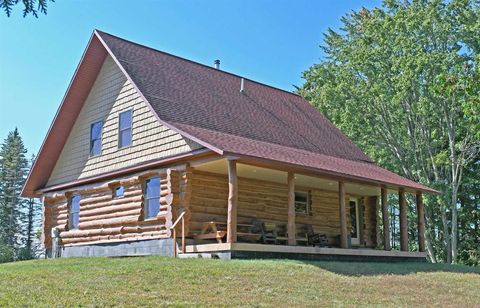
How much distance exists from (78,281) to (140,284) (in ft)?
3.94

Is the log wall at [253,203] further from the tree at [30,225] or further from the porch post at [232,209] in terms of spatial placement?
the tree at [30,225]

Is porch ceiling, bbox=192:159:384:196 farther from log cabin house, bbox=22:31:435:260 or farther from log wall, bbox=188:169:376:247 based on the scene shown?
log wall, bbox=188:169:376:247

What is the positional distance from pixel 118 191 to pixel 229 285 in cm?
953

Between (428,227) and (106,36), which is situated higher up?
(106,36)

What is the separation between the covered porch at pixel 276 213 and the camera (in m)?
15.7

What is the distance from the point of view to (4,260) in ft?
116

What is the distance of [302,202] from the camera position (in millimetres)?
21562

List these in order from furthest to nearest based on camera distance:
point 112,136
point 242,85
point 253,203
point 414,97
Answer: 1. point 414,97
2. point 242,85
3. point 112,136
4. point 253,203

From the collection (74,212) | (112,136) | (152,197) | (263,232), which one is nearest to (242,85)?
(112,136)

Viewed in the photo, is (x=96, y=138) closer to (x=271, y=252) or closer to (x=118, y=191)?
(x=118, y=191)

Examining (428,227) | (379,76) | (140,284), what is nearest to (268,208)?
(140,284)

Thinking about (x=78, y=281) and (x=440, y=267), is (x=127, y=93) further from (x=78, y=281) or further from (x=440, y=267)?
(x=440, y=267)

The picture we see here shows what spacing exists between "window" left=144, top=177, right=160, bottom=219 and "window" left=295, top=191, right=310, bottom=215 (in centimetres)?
549

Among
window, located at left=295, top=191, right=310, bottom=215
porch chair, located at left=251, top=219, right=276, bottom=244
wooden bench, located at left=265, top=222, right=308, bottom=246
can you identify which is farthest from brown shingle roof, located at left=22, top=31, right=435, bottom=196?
wooden bench, located at left=265, top=222, right=308, bottom=246
